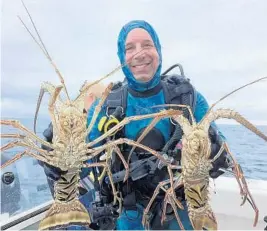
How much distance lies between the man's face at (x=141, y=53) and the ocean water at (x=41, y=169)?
100 centimetres

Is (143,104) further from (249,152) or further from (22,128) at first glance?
(249,152)

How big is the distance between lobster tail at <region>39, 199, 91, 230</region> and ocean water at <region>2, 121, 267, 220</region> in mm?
1286

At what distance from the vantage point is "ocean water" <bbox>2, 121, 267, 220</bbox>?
365cm

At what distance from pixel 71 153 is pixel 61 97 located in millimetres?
290

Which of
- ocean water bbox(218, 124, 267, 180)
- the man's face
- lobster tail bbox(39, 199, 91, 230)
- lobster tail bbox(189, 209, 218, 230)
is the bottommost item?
ocean water bbox(218, 124, 267, 180)

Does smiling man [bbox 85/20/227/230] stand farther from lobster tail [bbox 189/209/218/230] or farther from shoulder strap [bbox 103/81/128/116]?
lobster tail [bbox 189/209/218/230]

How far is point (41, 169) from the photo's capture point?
418 centimetres

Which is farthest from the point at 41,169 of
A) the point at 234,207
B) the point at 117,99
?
the point at 234,207

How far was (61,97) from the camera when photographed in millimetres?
1591

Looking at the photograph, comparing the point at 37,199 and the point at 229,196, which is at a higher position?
the point at 37,199

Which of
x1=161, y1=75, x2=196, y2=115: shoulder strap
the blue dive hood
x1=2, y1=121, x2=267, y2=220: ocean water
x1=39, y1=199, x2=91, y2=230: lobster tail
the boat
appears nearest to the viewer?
x1=39, y1=199, x2=91, y2=230: lobster tail

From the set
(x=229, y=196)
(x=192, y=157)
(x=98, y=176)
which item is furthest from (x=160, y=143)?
(x=229, y=196)

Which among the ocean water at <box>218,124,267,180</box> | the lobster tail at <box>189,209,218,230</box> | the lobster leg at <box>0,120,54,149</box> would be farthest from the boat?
the lobster leg at <box>0,120,54,149</box>

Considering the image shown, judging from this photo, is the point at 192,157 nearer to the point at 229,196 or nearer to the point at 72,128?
the point at 72,128
